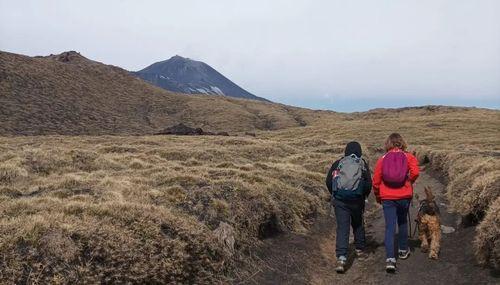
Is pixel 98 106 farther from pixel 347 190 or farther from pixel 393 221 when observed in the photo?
pixel 393 221

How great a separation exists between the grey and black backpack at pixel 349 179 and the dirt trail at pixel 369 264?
74.9 inches

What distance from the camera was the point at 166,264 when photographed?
29.9 feet

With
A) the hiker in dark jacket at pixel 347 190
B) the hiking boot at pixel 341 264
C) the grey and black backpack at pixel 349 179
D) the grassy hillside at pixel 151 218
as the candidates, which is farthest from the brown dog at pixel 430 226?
the hiking boot at pixel 341 264

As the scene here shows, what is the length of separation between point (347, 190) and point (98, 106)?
113m

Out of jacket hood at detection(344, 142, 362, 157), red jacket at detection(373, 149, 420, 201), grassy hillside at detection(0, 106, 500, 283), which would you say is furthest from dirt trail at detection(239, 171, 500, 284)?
jacket hood at detection(344, 142, 362, 157)

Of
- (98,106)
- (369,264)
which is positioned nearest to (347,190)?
(369,264)

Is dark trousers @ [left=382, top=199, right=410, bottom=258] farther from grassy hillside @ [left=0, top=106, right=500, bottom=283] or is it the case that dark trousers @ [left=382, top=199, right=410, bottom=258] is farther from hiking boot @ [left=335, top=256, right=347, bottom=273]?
grassy hillside @ [left=0, top=106, right=500, bottom=283]

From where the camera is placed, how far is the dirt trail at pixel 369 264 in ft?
34.4

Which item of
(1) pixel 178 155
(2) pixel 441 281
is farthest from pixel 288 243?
(1) pixel 178 155

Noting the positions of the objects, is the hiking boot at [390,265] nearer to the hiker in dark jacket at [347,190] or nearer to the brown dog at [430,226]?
the hiker in dark jacket at [347,190]

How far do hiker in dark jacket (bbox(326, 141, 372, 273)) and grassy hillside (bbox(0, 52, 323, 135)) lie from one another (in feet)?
261

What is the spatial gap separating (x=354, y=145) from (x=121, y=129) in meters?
96.1

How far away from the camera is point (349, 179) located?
11.4m

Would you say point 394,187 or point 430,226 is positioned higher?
point 394,187
